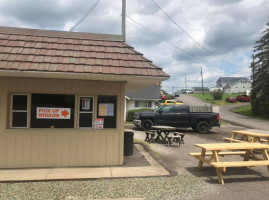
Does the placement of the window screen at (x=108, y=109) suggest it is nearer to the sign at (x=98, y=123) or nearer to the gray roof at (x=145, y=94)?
the sign at (x=98, y=123)

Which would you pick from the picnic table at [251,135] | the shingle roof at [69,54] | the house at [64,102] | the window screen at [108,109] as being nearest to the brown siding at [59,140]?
the house at [64,102]

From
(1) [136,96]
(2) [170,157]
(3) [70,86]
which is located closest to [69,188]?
(3) [70,86]

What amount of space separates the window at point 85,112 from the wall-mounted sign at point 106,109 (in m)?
0.28

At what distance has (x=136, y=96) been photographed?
2867 cm

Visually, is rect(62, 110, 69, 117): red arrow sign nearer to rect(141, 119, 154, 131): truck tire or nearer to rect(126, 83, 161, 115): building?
rect(141, 119, 154, 131): truck tire

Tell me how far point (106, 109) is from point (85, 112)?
0.65 meters

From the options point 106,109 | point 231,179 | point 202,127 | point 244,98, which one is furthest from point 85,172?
point 244,98

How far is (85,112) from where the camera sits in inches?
272

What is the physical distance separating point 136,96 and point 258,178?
22936 mm

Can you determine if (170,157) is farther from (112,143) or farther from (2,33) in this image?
(2,33)

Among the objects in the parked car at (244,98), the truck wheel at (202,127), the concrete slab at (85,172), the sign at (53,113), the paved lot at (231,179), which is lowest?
the paved lot at (231,179)

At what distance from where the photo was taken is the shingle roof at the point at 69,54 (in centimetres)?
608

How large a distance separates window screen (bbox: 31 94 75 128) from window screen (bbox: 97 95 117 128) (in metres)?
0.82

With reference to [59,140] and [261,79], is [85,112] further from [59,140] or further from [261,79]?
[261,79]
